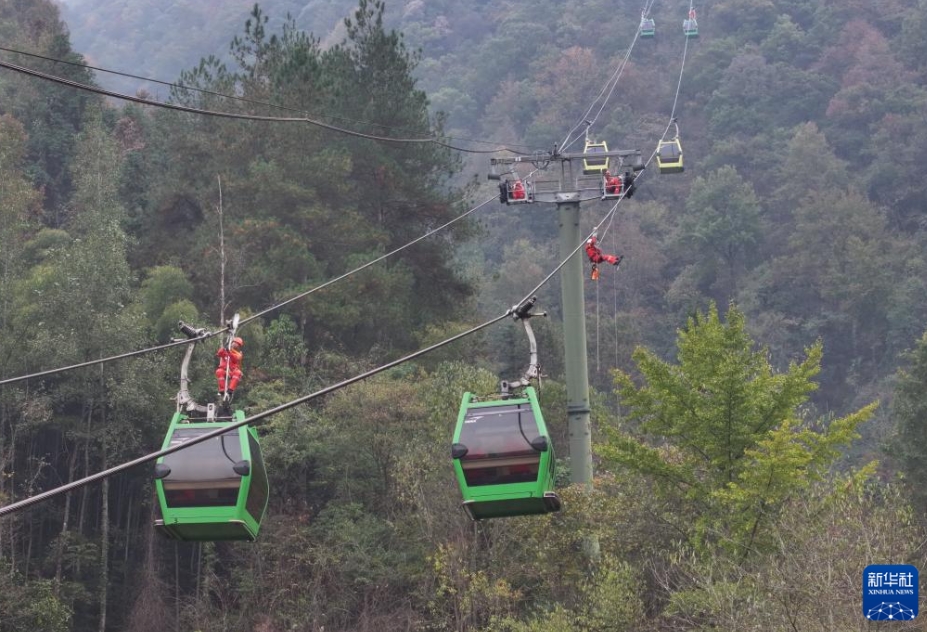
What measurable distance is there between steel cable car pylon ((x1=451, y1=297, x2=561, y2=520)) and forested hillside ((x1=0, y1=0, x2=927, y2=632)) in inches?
168

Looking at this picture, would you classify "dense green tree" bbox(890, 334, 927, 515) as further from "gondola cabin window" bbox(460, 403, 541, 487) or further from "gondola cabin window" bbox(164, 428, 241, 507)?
"gondola cabin window" bbox(164, 428, 241, 507)

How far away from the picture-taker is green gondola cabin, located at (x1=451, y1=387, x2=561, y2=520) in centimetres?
1433

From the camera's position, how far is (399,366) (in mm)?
36625

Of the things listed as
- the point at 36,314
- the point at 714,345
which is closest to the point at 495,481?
the point at 714,345

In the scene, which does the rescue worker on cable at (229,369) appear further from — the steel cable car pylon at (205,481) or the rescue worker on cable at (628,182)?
the rescue worker on cable at (628,182)

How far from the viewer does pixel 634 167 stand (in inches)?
1017

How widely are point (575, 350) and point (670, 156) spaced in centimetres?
609

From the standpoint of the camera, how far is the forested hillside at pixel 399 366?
23.3m

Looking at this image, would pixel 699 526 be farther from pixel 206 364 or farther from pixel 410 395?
pixel 206 364

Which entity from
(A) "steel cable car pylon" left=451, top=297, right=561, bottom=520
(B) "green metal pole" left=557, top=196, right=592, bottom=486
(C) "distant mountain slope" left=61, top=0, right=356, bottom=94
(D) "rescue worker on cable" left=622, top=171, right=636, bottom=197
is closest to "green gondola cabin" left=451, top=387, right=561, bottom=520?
(A) "steel cable car pylon" left=451, top=297, right=561, bottom=520

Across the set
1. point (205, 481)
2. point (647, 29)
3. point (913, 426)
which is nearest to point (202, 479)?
point (205, 481)

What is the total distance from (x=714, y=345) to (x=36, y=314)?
1757 cm

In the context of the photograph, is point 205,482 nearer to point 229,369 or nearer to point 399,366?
point 229,369

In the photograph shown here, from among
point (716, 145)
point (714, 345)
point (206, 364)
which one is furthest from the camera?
point (716, 145)
